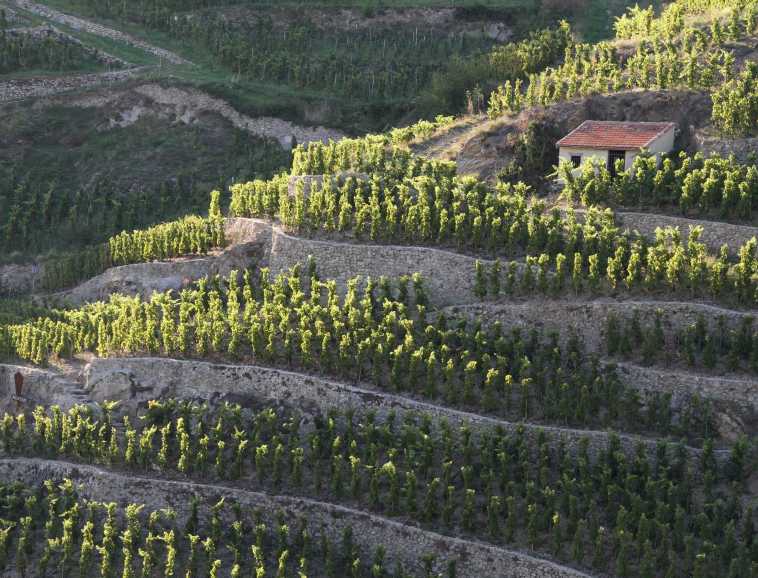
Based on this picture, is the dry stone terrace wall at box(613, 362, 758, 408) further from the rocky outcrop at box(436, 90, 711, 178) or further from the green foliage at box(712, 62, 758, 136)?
the rocky outcrop at box(436, 90, 711, 178)

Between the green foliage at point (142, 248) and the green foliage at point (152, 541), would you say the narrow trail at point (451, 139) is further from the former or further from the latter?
the green foliage at point (152, 541)

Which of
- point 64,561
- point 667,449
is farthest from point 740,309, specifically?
point 64,561

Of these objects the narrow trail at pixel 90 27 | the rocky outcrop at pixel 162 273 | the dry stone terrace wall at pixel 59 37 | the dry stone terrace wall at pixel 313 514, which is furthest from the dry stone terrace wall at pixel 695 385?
the narrow trail at pixel 90 27

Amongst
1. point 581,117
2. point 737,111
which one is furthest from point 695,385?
point 581,117

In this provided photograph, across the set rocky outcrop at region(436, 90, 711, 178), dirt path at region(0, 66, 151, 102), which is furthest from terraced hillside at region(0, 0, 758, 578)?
dirt path at region(0, 66, 151, 102)

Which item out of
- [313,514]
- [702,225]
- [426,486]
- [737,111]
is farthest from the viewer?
[737,111]

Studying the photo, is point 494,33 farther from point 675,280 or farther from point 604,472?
point 604,472

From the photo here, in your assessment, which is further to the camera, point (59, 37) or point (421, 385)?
point (59, 37)

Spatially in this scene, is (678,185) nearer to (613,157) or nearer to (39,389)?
(613,157)
